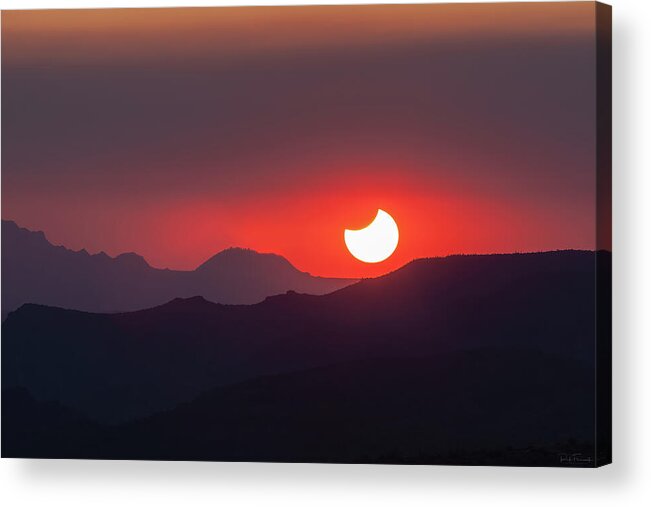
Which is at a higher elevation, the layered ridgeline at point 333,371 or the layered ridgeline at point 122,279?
the layered ridgeline at point 122,279

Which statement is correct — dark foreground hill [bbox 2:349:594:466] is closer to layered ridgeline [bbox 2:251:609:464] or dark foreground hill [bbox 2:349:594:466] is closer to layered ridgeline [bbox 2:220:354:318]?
layered ridgeline [bbox 2:251:609:464]

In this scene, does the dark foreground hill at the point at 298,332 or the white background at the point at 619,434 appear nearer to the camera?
the dark foreground hill at the point at 298,332

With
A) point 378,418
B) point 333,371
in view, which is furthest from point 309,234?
point 378,418

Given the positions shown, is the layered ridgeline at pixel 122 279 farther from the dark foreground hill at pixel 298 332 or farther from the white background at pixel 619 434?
the white background at pixel 619 434

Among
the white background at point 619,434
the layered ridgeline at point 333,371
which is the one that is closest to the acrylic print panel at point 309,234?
the layered ridgeline at point 333,371

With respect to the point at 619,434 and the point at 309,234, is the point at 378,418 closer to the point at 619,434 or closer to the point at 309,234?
the point at 309,234

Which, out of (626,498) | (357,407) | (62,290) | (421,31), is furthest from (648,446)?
(62,290)
